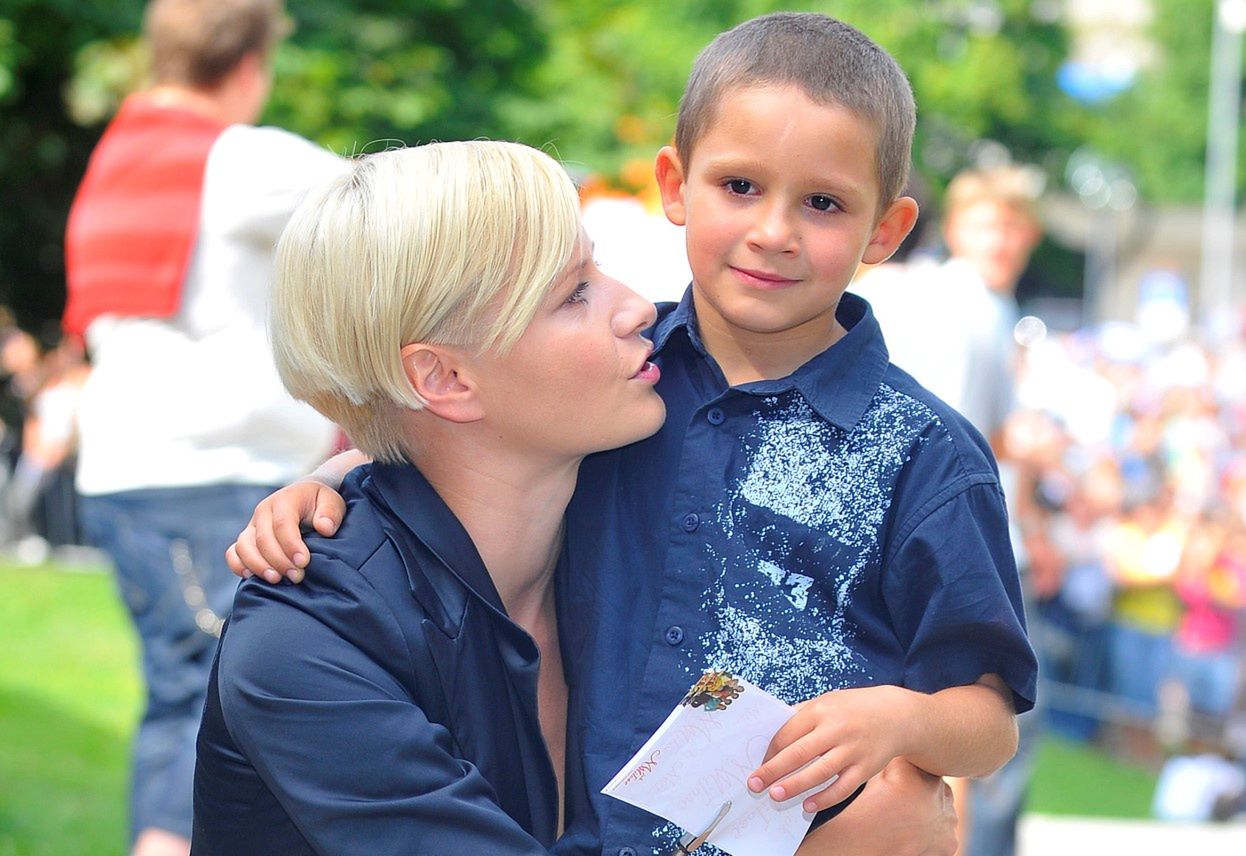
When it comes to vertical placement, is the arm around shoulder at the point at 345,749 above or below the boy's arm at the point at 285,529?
below

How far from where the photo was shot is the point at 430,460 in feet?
6.85

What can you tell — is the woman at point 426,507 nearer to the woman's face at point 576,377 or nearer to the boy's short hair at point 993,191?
the woman's face at point 576,377

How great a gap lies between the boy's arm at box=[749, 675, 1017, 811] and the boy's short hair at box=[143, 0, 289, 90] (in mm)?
2649

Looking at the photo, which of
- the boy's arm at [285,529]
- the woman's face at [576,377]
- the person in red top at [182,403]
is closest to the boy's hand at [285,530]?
the boy's arm at [285,529]

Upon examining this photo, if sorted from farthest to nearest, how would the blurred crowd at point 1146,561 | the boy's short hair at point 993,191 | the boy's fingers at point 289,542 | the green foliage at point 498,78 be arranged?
the green foliage at point 498,78
the blurred crowd at point 1146,561
the boy's short hair at point 993,191
the boy's fingers at point 289,542

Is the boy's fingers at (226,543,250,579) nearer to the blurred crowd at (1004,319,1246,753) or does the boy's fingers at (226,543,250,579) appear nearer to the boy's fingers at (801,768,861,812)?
the boy's fingers at (801,768,861,812)

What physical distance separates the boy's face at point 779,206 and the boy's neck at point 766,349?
5cm

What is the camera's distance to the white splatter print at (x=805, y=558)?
6.43ft

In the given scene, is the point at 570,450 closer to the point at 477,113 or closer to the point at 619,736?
the point at 619,736

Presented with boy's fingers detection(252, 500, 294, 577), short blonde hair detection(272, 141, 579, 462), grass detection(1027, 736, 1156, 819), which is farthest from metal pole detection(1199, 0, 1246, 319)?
boy's fingers detection(252, 500, 294, 577)

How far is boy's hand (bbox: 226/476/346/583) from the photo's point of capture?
6.11 feet

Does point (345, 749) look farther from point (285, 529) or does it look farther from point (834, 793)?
point (834, 793)

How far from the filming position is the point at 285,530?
1888 millimetres

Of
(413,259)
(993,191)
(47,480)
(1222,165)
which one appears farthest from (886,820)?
(1222,165)
